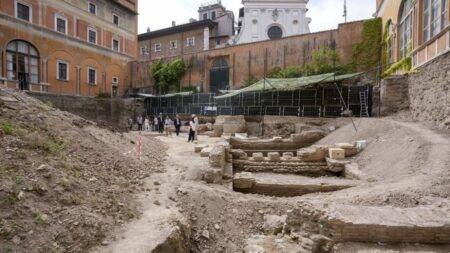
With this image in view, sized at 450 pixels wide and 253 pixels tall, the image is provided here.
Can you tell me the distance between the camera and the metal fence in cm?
1930

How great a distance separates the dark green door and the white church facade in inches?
373

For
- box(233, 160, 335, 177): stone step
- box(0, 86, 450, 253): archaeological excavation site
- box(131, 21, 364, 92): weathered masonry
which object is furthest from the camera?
box(131, 21, 364, 92): weathered masonry

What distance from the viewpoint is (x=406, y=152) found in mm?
9961

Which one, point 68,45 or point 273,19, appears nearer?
point 68,45

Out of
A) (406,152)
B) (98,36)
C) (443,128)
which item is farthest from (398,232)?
(98,36)

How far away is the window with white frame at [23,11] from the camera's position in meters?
25.3

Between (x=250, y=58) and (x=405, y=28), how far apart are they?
15206mm

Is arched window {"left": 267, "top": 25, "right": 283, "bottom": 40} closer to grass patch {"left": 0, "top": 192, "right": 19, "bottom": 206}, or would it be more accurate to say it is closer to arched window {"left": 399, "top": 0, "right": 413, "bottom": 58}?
arched window {"left": 399, "top": 0, "right": 413, "bottom": 58}

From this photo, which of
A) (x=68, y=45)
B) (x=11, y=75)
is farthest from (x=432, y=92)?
(x=68, y=45)

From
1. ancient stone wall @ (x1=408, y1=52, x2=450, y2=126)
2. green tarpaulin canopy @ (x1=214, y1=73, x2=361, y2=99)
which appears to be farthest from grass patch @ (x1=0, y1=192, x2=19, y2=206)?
green tarpaulin canopy @ (x1=214, y1=73, x2=361, y2=99)

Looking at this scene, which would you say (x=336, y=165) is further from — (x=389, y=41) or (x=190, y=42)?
(x=190, y=42)

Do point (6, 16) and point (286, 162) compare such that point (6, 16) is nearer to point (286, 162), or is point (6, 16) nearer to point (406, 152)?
point (286, 162)

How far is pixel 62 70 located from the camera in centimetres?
2950

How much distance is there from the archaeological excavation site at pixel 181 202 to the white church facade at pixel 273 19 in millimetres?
32271
